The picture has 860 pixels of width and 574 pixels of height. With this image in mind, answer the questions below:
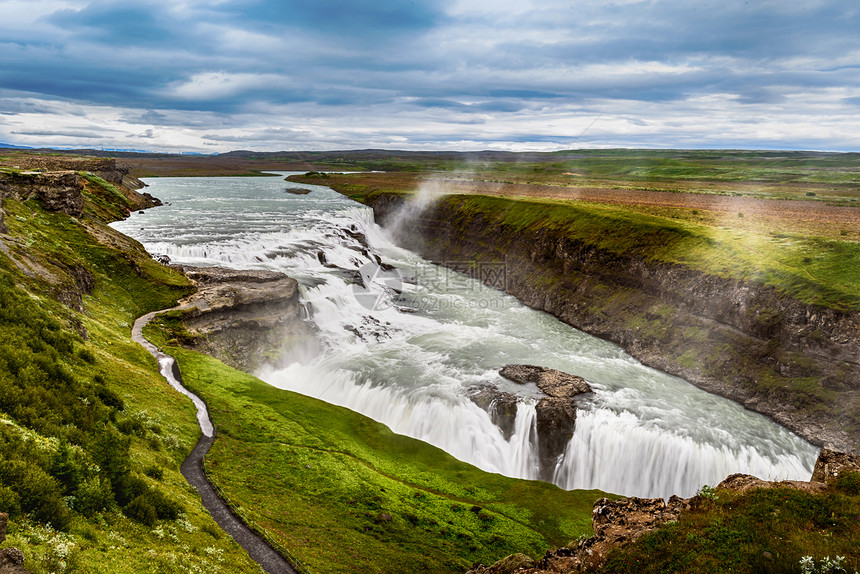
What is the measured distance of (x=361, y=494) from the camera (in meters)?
22.6

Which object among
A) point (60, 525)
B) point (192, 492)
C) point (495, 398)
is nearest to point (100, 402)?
point (192, 492)

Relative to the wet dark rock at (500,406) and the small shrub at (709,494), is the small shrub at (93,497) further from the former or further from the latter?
the wet dark rock at (500,406)

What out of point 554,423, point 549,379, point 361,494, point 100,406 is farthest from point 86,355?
point 549,379

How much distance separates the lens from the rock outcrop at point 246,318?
39906 millimetres

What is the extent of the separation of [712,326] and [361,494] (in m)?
35.9

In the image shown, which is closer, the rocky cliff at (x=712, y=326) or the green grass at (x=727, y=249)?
the rocky cliff at (x=712, y=326)

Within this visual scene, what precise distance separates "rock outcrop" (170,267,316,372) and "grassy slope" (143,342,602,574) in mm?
7745

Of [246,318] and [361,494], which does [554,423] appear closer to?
[361,494]

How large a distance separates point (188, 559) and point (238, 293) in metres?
32.8

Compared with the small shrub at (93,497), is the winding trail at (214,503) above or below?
below

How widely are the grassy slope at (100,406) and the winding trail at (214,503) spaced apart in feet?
1.91

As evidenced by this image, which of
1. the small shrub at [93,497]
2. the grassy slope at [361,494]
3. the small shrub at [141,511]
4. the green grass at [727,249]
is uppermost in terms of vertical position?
the green grass at [727,249]

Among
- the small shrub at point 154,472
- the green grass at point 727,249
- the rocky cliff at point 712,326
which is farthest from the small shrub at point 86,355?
the green grass at point 727,249

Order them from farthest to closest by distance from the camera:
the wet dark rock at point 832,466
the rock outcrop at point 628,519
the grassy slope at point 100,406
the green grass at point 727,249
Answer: the green grass at point 727,249, the wet dark rock at point 832,466, the rock outcrop at point 628,519, the grassy slope at point 100,406
